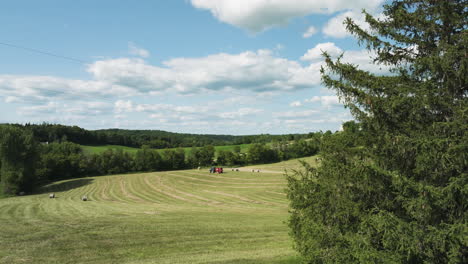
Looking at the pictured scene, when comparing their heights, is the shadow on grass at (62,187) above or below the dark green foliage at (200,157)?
below

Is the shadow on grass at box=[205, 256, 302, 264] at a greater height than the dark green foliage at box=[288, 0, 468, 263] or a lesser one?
lesser

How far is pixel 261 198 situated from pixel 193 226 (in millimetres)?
20082

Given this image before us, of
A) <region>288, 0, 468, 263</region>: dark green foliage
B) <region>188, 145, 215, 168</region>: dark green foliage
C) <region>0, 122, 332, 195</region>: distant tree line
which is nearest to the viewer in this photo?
<region>288, 0, 468, 263</region>: dark green foliage

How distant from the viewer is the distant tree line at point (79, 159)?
48812 mm

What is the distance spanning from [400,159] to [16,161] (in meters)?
61.4

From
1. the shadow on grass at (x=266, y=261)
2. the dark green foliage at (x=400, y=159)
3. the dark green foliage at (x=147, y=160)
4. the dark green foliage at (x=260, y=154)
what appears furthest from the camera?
the dark green foliage at (x=260, y=154)

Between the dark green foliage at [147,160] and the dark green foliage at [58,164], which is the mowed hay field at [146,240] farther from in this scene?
the dark green foliage at [147,160]

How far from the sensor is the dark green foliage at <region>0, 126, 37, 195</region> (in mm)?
47719

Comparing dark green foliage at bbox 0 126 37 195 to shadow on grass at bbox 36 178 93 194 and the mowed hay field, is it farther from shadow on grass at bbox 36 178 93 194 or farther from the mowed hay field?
the mowed hay field

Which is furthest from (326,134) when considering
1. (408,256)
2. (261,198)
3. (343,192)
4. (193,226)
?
(261,198)

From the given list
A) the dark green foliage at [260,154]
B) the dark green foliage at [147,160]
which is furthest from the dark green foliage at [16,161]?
the dark green foliage at [260,154]

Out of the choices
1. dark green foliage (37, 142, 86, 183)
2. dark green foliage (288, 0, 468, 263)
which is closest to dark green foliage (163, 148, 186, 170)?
dark green foliage (37, 142, 86, 183)

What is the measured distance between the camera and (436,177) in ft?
22.9

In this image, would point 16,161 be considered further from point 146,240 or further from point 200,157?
point 200,157
